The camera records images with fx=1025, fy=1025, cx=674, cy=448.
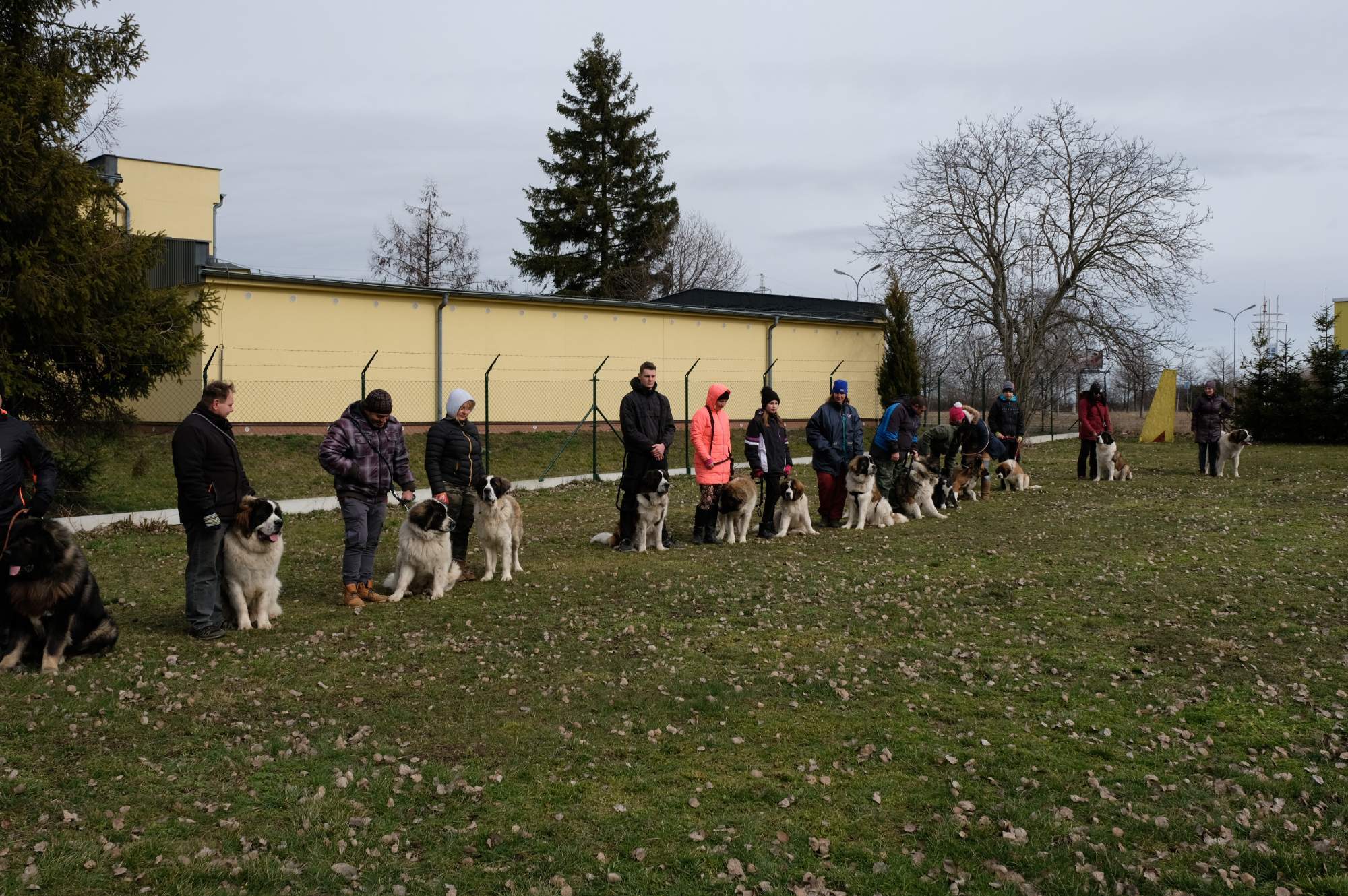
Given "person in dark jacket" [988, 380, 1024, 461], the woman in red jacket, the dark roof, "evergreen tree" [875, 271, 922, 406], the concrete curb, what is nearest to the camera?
the concrete curb

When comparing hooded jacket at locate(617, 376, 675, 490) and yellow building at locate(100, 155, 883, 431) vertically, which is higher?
yellow building at locate(100, 155, 883, 431)

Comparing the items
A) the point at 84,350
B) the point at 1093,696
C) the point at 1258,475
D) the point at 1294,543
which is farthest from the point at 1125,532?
the point at 84,350

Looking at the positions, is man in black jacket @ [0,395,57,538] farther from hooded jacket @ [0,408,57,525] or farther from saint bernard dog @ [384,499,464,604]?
saint bernard dog @ [384,499,464,604]

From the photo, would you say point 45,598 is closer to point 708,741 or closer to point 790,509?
point 708,741

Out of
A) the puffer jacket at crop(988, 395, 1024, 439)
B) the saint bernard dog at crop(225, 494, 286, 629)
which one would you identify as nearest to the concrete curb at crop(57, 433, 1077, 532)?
the saint bernard dog at crop(225, 494, 286, 629)

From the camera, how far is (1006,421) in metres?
18.9

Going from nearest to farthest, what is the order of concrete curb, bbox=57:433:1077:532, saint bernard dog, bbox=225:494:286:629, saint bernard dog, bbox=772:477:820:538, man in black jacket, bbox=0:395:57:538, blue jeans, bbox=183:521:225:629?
man in black jacket, bbox=0:395:57:538 → blue jeans, bbox=183:521:225:629 → saint bernard dog, bbox=225:494:286:629 → saint bernard dog, bbox=772:477:820:538 → concrete curb, bbox=57:433:1077:532

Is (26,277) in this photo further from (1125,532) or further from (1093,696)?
(1125,532)

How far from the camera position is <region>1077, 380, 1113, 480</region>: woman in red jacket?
20.0m

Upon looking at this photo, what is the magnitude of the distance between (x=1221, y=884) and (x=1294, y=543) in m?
9.63

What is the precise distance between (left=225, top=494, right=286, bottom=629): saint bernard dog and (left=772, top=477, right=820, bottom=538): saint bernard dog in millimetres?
6740

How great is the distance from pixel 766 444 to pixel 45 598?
318 inches

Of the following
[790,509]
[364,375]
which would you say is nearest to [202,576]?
[790,509]

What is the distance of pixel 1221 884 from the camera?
3.86 metres
